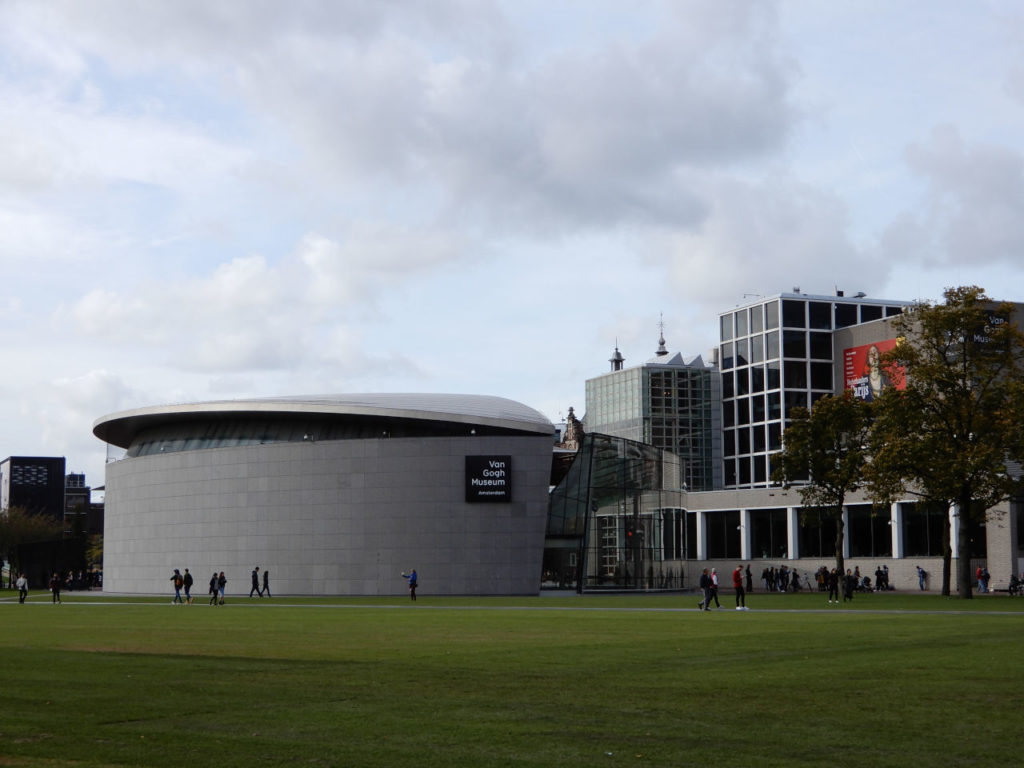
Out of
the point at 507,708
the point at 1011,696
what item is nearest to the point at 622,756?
the point at 507,708

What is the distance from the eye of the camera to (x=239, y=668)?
19766mm

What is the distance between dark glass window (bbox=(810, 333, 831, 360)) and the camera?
118 m

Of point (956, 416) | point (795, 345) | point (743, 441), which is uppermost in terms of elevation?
point (795, 345)

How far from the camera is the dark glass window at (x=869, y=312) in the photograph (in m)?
121

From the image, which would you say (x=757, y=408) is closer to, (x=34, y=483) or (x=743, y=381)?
(x=743, y=381)

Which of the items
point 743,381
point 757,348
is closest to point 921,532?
point 757,348

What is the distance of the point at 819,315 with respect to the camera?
119m

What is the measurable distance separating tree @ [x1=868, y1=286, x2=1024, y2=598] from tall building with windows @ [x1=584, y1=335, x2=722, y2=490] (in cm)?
6859

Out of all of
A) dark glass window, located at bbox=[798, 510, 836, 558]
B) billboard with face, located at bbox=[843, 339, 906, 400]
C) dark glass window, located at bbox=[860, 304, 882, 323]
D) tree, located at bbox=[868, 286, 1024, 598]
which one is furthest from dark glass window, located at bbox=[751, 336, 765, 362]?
tree, located at bbox=[868, 286, 1024, 598]

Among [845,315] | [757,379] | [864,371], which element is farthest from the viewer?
[757,379]

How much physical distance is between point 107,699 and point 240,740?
162 inches

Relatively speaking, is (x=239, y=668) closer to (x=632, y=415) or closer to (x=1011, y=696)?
(x=1011, y=696)

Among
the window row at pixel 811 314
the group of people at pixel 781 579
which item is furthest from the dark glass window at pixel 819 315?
the group of people at pixel 781 579

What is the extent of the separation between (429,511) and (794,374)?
2275 inches
